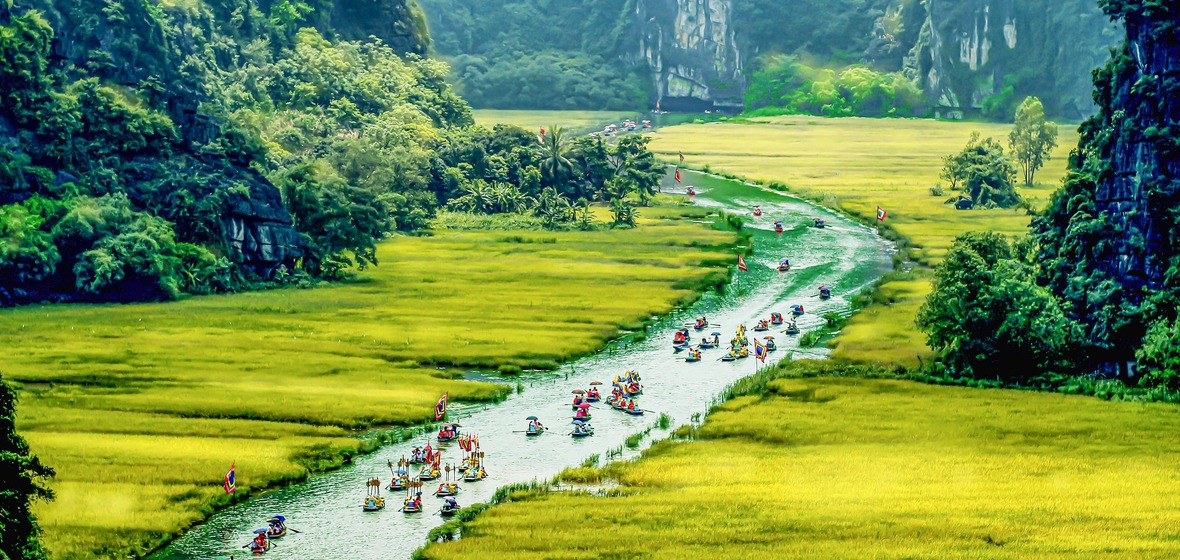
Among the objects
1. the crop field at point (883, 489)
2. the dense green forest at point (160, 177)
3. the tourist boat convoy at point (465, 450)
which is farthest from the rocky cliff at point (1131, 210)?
the dense green forest at point (160, 177)


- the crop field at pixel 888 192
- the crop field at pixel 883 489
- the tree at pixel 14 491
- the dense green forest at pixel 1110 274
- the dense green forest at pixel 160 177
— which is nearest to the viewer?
the tree at pixel 14 491

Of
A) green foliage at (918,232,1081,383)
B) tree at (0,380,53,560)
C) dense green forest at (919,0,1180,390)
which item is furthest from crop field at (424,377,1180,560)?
tree at (0,380,53,560)

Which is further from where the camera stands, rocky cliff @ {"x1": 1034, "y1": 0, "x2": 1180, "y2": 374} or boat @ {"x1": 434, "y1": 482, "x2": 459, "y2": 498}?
rocky cliff @ {"x1": 1034, "y1": 0, "x2": 1180, "y2": 374}

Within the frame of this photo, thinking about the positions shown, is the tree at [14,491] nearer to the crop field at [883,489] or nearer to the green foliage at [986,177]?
the crop field at [883,489]

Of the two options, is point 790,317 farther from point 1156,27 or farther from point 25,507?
point 25,507

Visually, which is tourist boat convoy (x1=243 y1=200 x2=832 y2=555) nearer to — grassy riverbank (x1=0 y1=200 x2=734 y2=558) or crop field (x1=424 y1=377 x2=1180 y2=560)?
crop field (x1=424 y1=377 x2=1180 y2=560)

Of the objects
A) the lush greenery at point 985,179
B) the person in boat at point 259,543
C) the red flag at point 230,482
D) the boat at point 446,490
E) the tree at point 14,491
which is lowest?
the person in boat at point 259,543
